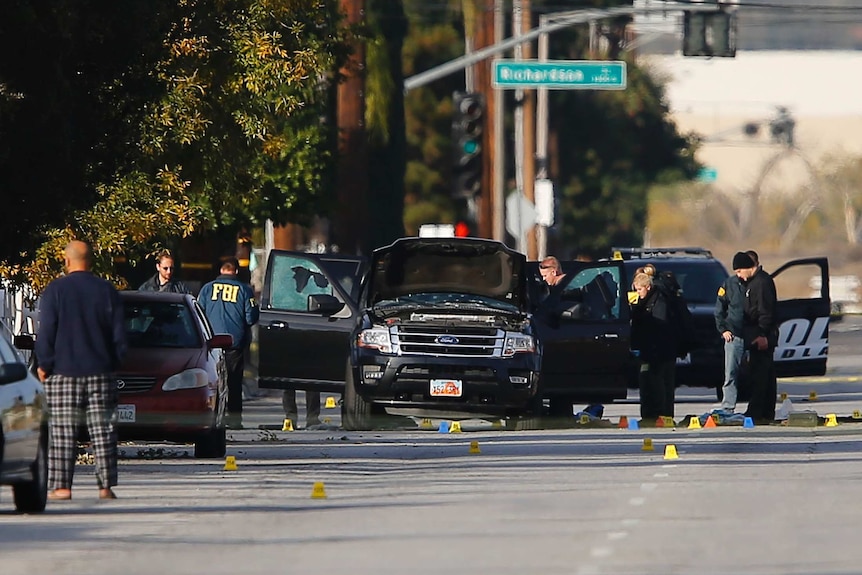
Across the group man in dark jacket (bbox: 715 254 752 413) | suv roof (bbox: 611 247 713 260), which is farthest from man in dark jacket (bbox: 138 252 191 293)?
suv roof (bbox: 611 247 713 260)

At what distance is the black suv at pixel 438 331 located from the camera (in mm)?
21672

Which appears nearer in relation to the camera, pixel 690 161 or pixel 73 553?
pixel 73 553

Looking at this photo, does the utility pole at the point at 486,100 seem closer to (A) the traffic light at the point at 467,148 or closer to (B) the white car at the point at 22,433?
(A) the traffic light at the point at 467,148

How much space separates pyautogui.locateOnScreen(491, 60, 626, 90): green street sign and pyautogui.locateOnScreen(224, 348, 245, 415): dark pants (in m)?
14.3

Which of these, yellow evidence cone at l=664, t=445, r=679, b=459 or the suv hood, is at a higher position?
the suv hood

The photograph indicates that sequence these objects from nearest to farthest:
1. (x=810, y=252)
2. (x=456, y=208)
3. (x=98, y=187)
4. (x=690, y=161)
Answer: (x=98, y=187) < (x=456, y=208) < (x=690, y=161) < (x=810, y=252)

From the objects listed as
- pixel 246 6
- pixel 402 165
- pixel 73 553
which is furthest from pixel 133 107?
pixel 402 165

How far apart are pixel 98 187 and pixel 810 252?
95293mm

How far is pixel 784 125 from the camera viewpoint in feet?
295

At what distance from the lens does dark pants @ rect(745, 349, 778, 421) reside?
23688 mm

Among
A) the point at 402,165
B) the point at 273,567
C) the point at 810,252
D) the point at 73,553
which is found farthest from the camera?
the point at 810,252

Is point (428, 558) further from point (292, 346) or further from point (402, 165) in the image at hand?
point (402, 165)

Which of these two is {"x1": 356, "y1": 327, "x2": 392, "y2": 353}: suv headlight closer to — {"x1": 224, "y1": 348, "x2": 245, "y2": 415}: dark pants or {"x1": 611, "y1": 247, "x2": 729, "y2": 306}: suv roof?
{"x1": 224, "y1": 348, "x2": 245, "y2": 415}: dark pants

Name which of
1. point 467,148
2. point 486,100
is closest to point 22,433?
point 467,148
